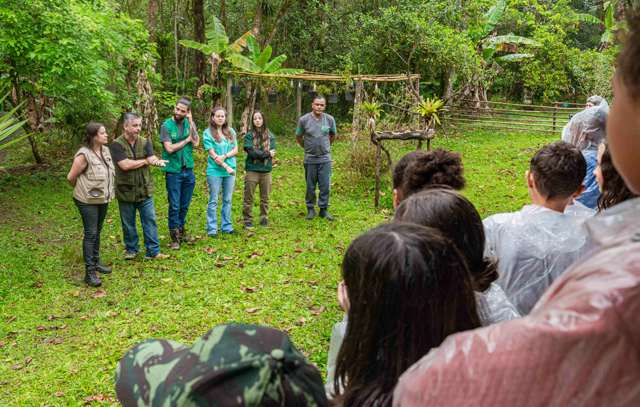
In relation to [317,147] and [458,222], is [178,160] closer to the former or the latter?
[317,147]

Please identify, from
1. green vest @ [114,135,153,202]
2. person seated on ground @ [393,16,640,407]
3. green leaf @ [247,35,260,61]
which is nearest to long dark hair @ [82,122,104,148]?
green vest @ [114,135,153,202]

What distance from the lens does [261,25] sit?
1825 cm

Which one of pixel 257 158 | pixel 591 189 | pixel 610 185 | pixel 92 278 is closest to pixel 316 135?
pixel 257 158

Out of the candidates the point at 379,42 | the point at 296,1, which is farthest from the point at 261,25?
the point at 379,42

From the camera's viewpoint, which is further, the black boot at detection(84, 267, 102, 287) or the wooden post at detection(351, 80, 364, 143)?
the wooden post at detection(351, 80, 364, 143)

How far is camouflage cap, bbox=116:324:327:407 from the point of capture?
1034 mm

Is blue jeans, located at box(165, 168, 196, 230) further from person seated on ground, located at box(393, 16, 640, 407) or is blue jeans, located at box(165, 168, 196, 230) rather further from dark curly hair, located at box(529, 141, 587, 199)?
person seated on ground, located at box(393, 16, 640, 407)

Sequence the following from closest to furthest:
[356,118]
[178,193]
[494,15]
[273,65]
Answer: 1. [178,193]
2. [356,118]
3. [273,65]
4. [494,15]

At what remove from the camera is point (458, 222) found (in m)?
2.08

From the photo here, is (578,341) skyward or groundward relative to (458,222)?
skyward

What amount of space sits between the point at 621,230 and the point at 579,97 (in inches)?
957

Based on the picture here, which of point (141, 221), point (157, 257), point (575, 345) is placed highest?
point (575, 345)

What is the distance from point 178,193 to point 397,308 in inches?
251

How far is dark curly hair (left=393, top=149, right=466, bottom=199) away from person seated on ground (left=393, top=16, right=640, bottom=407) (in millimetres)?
2684
